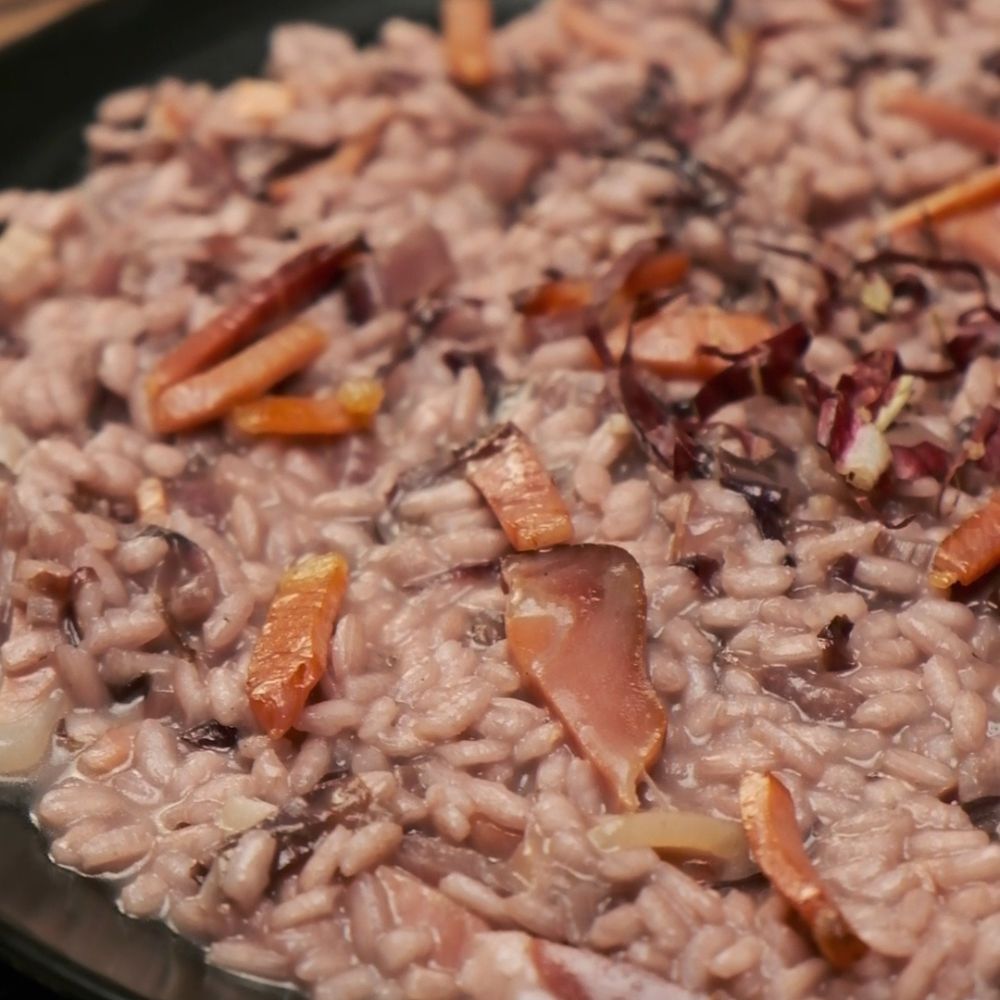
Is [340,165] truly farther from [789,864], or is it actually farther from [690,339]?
[789,864]

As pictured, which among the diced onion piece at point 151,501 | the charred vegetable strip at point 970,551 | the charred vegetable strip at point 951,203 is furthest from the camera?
the charred vegetable strip at point 951,203

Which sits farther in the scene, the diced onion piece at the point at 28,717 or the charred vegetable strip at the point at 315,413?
the charred vegetable strip at the point at 315,413

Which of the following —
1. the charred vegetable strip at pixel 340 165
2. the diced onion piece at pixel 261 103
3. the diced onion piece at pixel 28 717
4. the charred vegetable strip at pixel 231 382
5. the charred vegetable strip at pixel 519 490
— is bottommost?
the charred vegetable strip at pixel 519 490

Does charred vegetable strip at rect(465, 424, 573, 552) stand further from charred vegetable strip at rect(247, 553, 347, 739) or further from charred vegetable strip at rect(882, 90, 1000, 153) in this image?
charred vegetable strip at rect(882, 90, 1000, 153)

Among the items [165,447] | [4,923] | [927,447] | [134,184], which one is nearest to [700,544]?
[927,447]

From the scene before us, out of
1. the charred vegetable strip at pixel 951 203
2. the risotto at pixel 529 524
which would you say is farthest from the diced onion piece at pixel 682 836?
the charred vegetable strip at pixel 951 203

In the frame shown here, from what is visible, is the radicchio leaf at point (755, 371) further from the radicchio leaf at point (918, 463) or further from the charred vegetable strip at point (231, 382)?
the charred vegetable strip at point (231, 382)

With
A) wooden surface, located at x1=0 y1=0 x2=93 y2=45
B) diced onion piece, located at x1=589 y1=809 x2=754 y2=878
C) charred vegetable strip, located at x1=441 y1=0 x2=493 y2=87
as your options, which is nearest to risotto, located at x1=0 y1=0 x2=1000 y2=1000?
diced onion piece, located at x1=589 y1=809 x2=754 y2=878

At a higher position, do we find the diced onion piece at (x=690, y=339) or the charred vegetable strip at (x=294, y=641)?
the charred vegetable strip at (x=294, y=641)
